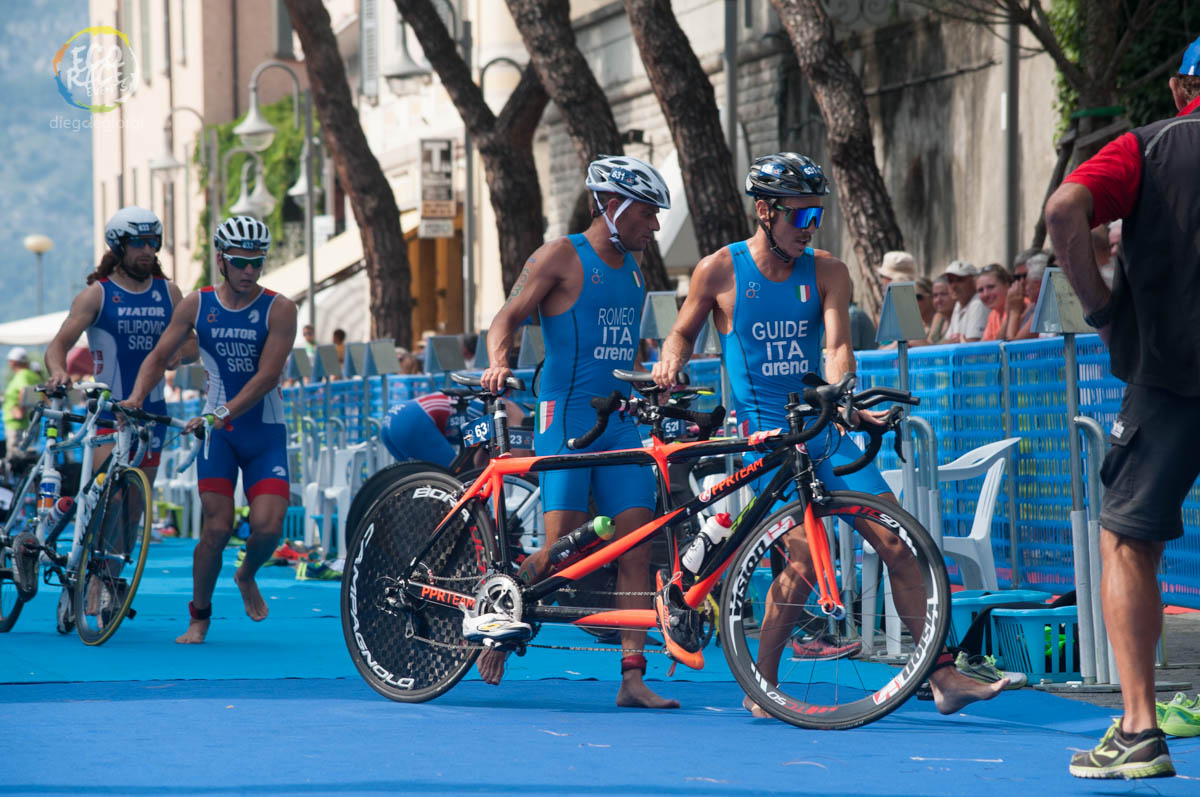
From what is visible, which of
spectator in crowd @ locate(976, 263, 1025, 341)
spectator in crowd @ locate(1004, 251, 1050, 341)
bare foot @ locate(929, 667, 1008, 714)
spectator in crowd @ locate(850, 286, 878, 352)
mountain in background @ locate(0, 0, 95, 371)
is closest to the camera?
bare foot @ locate(929, 667, 1008, 714)

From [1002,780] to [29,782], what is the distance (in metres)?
2.67

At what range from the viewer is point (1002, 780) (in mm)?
5480

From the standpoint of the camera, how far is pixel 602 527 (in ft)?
22.5

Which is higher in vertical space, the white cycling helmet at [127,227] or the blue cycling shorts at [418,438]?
the white cycling helmet at [127,227]

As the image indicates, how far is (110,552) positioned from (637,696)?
3455mm

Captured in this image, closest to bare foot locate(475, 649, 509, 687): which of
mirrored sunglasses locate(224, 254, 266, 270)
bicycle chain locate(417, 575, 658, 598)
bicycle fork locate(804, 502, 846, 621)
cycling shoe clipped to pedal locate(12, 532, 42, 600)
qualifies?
bicycle chain locate(417, 575, 658, 598)

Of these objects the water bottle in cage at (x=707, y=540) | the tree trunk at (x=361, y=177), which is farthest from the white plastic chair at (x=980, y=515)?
the tree trunk at (x=361, y=177)

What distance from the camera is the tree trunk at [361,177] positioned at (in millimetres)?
24344

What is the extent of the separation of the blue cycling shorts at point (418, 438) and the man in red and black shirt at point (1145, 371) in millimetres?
6371

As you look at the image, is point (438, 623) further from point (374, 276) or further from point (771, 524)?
point (374, 276)

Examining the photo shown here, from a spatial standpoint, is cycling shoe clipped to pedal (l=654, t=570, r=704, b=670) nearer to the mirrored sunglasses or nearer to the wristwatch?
the wristwatch

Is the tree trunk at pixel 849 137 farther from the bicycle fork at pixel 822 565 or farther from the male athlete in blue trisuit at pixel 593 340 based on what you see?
the bicycle fork at pixel 822 565

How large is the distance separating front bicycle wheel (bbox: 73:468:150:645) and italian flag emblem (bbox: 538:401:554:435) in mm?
2656

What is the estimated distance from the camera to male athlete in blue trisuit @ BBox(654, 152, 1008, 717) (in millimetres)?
6930
